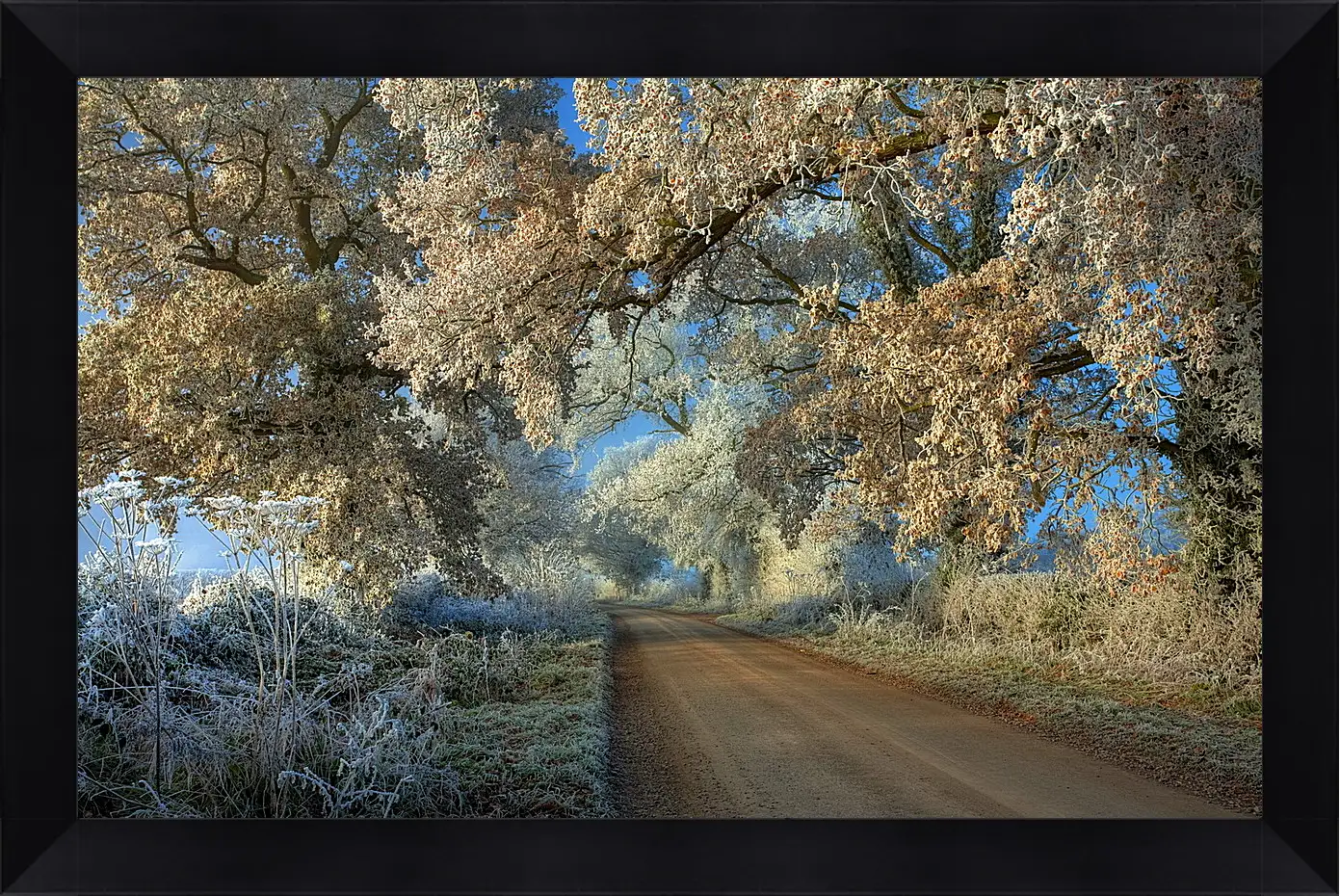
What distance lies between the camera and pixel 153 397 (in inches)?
188

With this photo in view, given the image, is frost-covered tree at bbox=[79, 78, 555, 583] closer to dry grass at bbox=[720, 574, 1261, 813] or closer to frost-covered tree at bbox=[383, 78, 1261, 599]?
frost-covered tree at bbox=[383, 78, 1261, 599]

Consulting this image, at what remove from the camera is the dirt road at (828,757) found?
3.49 metres

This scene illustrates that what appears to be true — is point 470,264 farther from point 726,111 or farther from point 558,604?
point 558,604

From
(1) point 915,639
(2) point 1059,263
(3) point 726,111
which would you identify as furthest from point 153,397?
(1) point 915,639

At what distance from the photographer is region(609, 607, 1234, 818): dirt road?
11.5 ft

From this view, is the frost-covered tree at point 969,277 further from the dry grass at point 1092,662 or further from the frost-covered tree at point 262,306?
the frost-covered tree at point 262,306

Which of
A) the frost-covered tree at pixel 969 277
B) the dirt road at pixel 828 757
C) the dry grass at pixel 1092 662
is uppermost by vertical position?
the frost-covered tree at pixel 969 277

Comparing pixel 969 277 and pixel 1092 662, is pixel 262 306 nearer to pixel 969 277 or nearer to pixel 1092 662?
pixel 969 277

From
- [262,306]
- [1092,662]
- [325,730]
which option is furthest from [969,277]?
[262,306]
